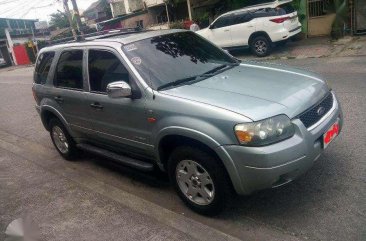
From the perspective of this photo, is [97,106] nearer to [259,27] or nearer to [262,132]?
[262,132]

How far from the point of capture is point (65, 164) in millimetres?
6027

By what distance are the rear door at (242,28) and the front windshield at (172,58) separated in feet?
32.5

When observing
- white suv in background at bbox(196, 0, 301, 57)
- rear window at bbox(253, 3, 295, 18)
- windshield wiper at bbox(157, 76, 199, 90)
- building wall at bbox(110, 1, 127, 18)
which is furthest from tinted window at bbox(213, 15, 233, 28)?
building wall at bbox(110, 1, 127, 18)

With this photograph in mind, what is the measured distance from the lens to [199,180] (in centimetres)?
376

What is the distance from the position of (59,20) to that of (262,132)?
66092mm

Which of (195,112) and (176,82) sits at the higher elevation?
(176,82)

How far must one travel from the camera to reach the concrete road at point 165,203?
353 centimetres

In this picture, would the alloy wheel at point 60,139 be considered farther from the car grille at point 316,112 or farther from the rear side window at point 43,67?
the car grille at point 316,112

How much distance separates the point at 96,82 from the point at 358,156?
130 inches

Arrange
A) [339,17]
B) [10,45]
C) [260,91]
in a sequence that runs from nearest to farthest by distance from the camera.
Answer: [260,91] → [339,17] → [10,45]

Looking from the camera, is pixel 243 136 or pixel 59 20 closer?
pixel 243 136

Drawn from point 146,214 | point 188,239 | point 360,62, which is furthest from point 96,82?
point 360,62

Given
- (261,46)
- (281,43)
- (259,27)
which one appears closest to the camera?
(259,27)

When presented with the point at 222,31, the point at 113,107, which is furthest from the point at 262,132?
the point at 222,31
